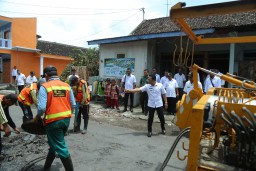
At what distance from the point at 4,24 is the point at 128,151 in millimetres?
21328

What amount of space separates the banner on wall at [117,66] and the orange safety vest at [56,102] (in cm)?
848

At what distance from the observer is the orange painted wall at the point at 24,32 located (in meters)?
21.3

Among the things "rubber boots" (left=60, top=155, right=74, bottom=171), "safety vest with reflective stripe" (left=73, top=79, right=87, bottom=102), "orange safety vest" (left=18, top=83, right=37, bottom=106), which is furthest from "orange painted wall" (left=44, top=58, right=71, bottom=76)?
"rubber boots" (left=60, top=155, right=74, bottom=171)

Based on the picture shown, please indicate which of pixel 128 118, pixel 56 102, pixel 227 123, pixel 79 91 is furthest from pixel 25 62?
pixel 227 123

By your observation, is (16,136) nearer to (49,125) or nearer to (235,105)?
(49,125)

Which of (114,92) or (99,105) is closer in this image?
(114,92)

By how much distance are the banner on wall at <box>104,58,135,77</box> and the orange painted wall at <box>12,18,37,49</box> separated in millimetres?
12081

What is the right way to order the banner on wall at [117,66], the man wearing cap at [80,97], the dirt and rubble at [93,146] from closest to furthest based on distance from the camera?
the dirt and rubble at [93,146], the man wearing cap at [80,97], the banner on wall at [117,66]

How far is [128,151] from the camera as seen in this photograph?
203 inches

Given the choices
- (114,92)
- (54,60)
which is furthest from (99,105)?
(54,60)

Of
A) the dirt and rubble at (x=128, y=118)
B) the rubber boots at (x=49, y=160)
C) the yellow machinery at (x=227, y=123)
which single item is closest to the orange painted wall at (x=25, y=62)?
the dirt and rubble at (x=128, y=118)

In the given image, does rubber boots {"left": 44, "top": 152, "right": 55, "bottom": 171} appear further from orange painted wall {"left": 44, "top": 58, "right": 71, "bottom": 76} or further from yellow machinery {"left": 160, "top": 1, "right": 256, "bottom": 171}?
orange painted wall {"left": 44, "top": 58, "right": 71, "bottom": 76}

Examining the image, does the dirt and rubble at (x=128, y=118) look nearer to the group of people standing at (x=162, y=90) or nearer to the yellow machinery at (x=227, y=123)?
the group of people standing at (x=162, y=90)

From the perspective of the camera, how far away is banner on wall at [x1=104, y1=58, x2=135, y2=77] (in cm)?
1216
